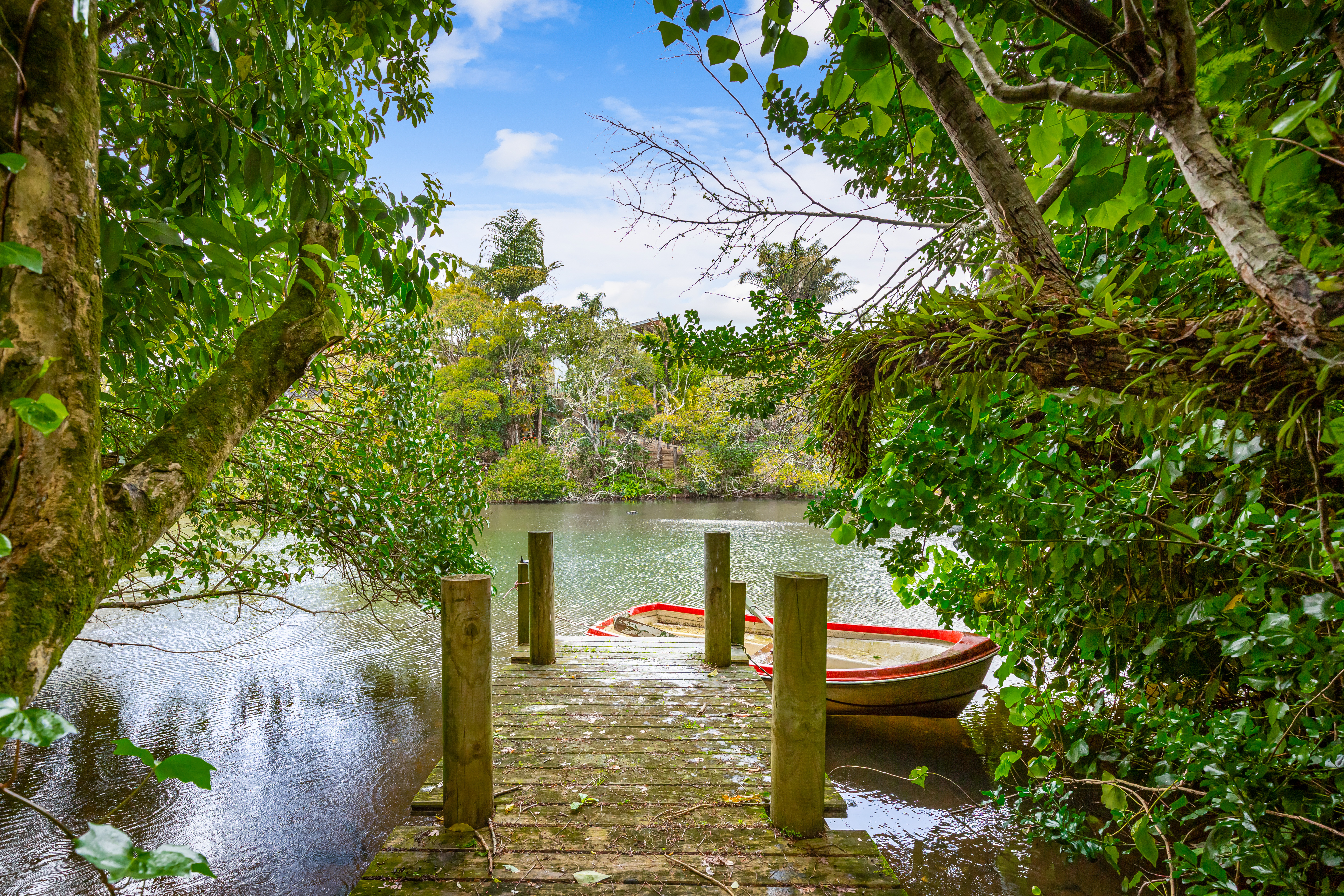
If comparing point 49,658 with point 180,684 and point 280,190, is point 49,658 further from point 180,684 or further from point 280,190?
point 180,684

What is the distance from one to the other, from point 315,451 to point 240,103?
10.8ft

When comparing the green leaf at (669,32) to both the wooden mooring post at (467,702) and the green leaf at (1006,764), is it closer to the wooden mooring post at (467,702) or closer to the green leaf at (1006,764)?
the wooden mooring post at (467,702)

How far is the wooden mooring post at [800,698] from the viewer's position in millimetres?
2287

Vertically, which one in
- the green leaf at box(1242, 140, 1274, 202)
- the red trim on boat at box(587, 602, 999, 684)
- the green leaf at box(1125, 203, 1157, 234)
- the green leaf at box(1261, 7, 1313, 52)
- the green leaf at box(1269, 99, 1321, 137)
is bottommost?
the red trim on boat at box(587, 602, 999, 684)

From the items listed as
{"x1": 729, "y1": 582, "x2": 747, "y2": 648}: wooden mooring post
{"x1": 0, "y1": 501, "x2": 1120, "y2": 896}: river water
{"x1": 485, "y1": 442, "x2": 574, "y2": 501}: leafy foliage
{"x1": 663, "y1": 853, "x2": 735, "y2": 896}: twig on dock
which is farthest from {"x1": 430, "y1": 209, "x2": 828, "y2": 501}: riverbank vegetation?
{"x1": 663, "y1": 853, "x2": 735, "y2": 896}: twig on dock

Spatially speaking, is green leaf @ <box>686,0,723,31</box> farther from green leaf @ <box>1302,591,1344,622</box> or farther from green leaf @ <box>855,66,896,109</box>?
green leaf @ <box>1302,591,1344,622</box>

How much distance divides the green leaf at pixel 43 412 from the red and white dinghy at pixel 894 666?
14.7ft

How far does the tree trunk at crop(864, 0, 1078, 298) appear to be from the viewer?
127 centimetres

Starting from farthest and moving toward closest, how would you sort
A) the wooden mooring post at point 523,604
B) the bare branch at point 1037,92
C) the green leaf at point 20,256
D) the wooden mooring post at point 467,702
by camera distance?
the wooden mooring post at point 523,604, the wooden mooring post at point 467,702, the bare branch at point 1037,92, the green leaf at point 20,256

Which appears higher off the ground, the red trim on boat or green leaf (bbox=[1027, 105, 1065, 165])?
green leaf (bbox=[1027, 105, 1065, 165])

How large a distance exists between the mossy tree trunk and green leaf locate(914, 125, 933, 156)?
1640mm

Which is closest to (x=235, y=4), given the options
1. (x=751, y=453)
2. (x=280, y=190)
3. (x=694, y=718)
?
(x=280, y=190)

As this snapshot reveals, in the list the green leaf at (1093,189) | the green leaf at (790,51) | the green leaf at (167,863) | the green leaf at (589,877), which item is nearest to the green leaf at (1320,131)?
the green leaf at (1093,189)

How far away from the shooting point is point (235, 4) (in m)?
1.34
